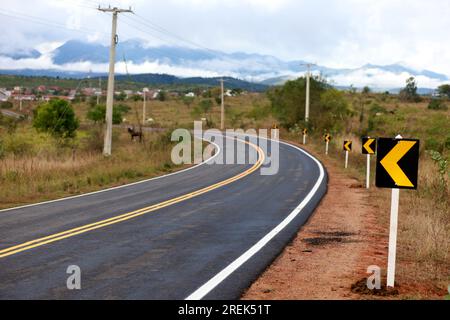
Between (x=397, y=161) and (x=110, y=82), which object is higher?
(x=110, y=82)

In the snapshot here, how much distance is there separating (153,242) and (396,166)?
15.5 ft

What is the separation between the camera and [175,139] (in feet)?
126

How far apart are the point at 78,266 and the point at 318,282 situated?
3.50m

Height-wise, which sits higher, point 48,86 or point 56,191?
point 48,86

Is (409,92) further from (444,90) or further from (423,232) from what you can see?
(423,232)

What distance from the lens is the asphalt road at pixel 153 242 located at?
24.1 ft

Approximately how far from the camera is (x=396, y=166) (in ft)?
24.5

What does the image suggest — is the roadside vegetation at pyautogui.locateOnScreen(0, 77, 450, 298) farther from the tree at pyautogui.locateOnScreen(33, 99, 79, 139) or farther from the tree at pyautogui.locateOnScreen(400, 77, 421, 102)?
the tree at pyautogui.locateOnScreen(400, 77, 421, 102)

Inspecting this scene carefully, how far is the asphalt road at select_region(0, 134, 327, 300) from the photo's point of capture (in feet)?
24.1

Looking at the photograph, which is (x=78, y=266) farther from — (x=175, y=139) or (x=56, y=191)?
(x=175, y=139)

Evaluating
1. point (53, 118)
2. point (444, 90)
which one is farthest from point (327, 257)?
point (444, 90)

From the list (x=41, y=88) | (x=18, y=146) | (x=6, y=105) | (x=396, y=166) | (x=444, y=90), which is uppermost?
(x=444, y=90)
